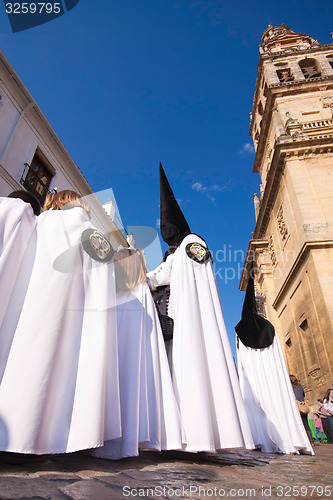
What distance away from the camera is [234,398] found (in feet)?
7.68

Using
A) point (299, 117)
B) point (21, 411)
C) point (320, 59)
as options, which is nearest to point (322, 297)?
point (21, 411)

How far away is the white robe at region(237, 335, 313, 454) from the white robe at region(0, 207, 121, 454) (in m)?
3.40

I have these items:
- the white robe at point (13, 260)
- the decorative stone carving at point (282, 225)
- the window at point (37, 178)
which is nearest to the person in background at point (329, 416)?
the white robe at point (13, 260)

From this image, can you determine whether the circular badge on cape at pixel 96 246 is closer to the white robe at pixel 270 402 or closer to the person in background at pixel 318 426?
the white robe at pixel 270 402

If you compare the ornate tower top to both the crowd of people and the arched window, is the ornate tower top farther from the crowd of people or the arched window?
the crowd of people

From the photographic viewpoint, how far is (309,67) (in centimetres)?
2223

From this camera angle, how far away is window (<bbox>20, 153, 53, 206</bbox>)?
10.3 m

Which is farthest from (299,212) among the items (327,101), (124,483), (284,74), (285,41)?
(285,41)

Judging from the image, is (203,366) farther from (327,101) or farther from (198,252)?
(327,101)

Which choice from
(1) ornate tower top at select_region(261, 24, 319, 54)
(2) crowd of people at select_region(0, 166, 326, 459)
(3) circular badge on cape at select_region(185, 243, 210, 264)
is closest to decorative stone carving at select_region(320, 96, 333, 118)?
(1) ornate tower top at select_region(261, 24, 319, 54)

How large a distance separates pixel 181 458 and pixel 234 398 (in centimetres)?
64

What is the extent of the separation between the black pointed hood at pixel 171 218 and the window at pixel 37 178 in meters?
8.51

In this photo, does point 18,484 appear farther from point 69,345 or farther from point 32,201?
point 32,201

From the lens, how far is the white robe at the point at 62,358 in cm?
145
